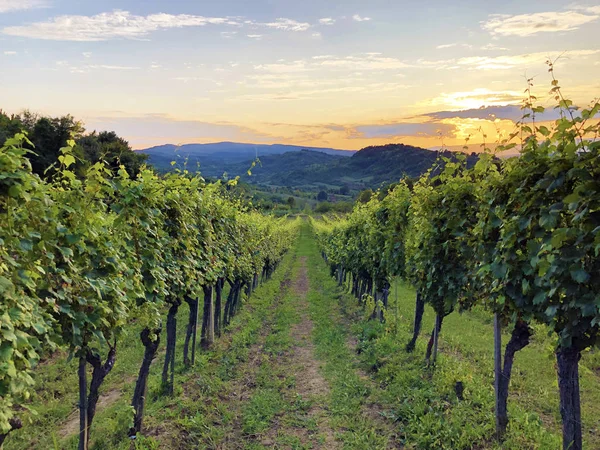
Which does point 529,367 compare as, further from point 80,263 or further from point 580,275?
point 80,263

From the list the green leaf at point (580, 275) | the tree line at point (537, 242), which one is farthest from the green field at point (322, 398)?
the green leaf at point (580, 275)

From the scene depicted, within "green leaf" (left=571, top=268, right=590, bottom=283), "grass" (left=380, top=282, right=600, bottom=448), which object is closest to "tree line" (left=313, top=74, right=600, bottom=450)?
"green leaf" (left=571, top=268, right=590, bottom=283)

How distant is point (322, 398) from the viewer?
8.98 metres

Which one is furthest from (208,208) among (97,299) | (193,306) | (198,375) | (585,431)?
(585,431)

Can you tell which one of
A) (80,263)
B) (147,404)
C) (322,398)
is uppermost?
(80,263)

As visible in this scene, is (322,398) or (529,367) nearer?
(322,398)

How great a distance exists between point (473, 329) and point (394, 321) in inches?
144

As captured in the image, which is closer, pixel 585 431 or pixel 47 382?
pixel 585 431

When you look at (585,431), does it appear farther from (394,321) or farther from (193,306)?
(193,306)

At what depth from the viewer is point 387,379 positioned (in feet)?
31.0

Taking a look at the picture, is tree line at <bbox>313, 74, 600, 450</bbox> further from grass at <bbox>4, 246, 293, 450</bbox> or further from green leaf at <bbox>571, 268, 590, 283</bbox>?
grass at <bbox>4, 246, 293, 450</bbox>

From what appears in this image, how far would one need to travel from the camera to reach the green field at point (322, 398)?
22.6ft

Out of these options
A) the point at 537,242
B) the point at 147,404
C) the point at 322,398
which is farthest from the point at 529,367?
the point at 147,404

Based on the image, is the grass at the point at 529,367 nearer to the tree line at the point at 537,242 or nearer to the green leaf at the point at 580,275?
the tree line at the point at 537,242
